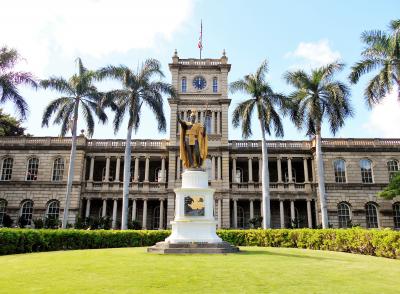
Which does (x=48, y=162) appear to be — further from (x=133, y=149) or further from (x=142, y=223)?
(x=142, y=223)

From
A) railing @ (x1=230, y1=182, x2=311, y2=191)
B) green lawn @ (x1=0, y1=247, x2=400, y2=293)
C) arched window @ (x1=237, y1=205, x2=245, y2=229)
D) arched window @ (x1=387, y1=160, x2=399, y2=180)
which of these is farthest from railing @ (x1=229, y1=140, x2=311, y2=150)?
green lawn @ (x1=0, y1=247, x2=400, y2=293)

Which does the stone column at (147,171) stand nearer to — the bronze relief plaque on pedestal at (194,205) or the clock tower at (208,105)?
the clock tower at (208,105)

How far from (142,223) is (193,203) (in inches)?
852

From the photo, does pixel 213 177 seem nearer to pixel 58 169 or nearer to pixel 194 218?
pixel 58 169

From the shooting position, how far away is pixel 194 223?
14.7 meters

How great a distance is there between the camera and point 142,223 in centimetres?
3528

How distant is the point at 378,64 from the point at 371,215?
17662 mm

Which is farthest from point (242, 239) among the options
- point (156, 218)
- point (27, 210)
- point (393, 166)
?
point (27, 210)

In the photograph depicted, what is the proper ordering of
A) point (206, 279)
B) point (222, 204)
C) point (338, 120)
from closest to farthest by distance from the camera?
point (206, 279), point (338, 120), point (222, 204)

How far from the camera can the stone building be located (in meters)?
34.2

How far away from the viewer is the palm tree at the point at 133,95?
27.0m

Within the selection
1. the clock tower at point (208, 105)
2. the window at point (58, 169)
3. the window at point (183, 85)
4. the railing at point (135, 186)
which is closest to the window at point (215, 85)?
the clock tower at point (208, 105)

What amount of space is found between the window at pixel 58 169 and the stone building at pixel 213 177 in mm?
98

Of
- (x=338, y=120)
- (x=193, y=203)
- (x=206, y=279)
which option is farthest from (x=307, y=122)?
(x=206, y=279)
